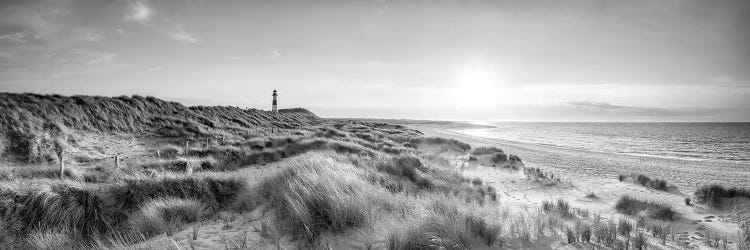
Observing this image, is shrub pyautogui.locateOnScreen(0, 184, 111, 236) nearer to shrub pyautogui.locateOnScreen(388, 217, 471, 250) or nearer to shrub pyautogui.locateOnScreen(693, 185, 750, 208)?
shrub pyautogui.locateOnScreen(388, 217, 471, 250)

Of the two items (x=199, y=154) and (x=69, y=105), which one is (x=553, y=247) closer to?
(x=199, y=154)

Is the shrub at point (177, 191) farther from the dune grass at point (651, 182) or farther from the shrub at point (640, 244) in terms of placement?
the dune grass at point (651, 182)

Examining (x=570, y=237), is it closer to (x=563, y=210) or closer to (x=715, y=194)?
(x=563, y=210)

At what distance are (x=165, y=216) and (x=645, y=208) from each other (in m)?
10.2

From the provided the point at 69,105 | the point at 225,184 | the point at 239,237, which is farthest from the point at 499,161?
the point at 69,105

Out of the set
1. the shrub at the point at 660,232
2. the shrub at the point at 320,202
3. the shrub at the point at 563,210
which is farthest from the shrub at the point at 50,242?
the shrub at the point at 660,232

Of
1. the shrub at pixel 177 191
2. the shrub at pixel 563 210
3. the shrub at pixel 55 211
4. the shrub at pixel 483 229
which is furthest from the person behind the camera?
the shrub at pixel 563 210

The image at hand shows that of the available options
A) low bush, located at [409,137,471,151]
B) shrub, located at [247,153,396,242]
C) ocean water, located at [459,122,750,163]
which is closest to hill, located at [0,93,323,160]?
low bush, located at [409,137,471,151]

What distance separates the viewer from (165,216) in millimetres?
5289

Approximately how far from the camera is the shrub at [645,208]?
277 inches

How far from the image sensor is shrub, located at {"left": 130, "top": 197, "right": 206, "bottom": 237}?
4824mm

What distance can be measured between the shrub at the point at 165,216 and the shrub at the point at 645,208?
920 cm

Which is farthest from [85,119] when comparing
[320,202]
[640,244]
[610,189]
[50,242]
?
[610,189]

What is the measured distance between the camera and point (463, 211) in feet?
16.7
